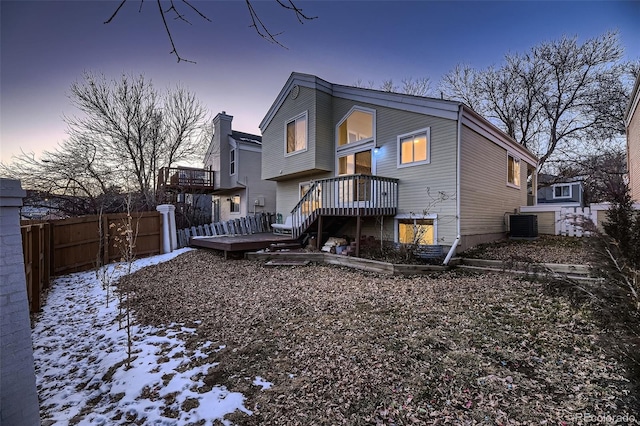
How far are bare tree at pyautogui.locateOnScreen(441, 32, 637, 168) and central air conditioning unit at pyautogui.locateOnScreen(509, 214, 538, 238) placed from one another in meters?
11.0

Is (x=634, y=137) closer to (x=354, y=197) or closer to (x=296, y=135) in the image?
(x=354, y=197)

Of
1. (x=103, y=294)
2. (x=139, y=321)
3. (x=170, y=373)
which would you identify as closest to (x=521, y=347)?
(x=170, y=373)

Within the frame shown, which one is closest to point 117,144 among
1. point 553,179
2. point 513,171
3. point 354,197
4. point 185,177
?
point 185,177

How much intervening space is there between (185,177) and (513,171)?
686 inches

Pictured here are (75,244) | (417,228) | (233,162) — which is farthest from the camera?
(233,162)

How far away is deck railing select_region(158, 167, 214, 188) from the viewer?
15.9 metres

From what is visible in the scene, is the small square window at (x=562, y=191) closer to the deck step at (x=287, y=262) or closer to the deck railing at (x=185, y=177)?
the deck step at (x=287, y=262)

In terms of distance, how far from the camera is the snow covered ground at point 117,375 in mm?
2480

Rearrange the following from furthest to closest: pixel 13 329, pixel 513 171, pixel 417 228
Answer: pixel 513 171
pixel 417 228
pixel 13 329

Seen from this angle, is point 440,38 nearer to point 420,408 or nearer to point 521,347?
point 521,347

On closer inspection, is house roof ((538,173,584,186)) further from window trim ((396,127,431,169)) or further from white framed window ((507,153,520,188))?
window trim ((396,127,431,169))

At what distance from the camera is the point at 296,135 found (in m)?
12.3

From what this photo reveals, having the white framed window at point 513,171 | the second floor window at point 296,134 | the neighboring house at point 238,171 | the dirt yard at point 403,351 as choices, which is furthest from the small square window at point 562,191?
the neighboring house at point 238,171

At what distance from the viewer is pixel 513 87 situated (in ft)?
59.4
